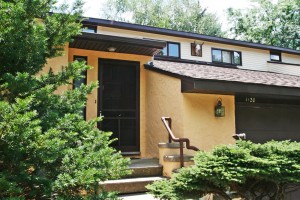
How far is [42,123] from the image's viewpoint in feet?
9.23

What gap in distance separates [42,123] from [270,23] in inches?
1038

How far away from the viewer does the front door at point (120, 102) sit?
23.6 ft

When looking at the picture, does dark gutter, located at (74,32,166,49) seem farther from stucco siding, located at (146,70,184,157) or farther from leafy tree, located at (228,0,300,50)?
leafy tree, located at (228,0,300,50)

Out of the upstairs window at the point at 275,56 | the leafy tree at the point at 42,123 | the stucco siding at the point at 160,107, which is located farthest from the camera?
the upstairs window at the point at 275,56

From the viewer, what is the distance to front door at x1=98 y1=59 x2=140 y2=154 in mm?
7203

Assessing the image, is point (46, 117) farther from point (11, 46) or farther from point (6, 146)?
point (11, 46)

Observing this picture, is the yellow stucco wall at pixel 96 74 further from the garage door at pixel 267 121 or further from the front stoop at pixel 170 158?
the garage door at pixel 267 121

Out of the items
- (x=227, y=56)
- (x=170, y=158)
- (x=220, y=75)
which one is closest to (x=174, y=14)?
(x=227, y=56)

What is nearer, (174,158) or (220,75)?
(174,158)

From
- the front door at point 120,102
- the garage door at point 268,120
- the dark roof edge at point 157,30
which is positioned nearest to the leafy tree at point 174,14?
the dark roof edge at point 157,30

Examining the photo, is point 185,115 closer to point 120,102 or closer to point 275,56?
point 120,102

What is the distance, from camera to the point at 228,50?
13.1 meters

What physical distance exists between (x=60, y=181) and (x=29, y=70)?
1313mm

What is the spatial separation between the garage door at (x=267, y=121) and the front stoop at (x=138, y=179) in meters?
2.79
